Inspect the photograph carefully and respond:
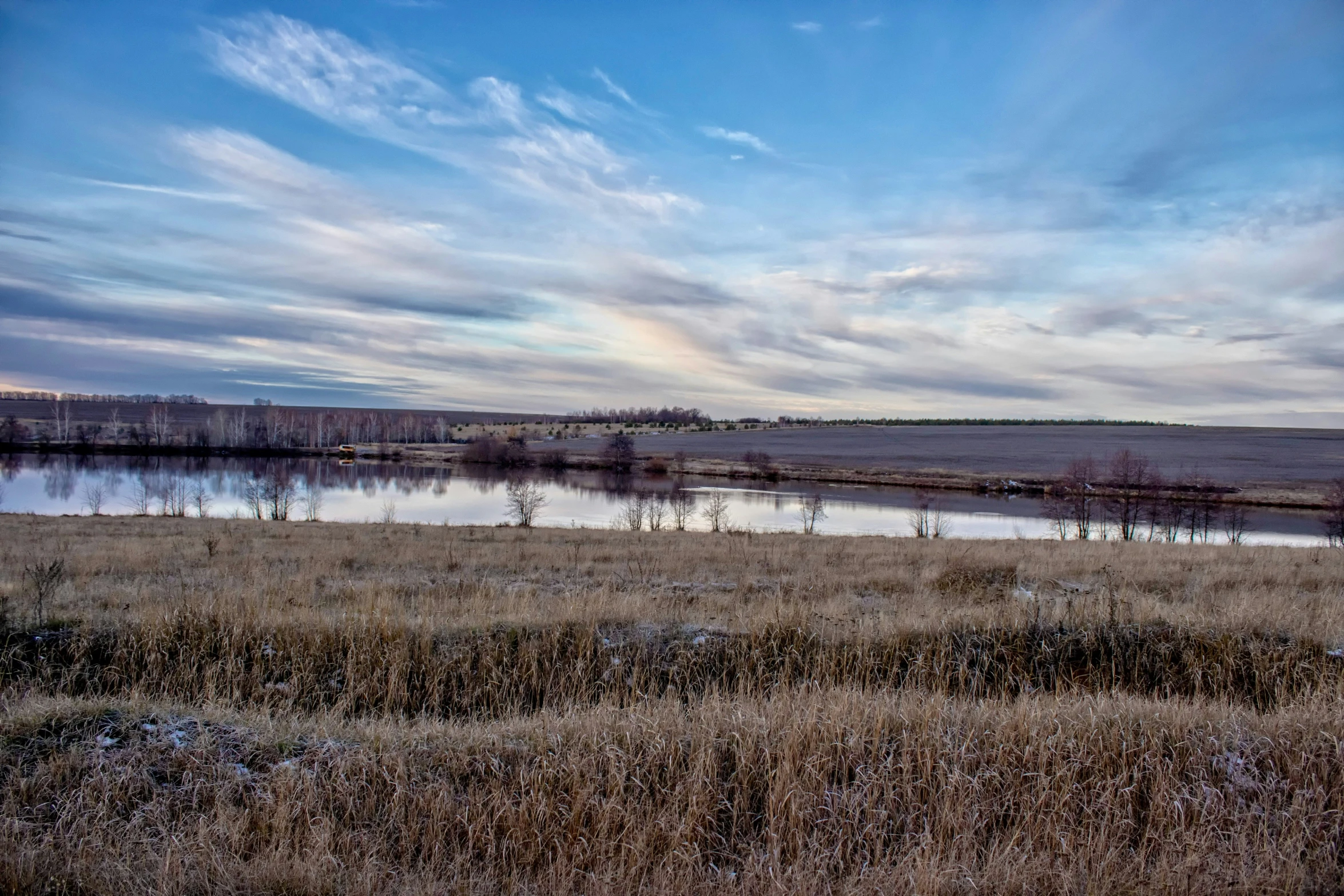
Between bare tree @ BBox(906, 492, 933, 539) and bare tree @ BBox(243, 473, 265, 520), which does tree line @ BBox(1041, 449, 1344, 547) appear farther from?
bare tree @ BBox(243, 473, 265, 520)

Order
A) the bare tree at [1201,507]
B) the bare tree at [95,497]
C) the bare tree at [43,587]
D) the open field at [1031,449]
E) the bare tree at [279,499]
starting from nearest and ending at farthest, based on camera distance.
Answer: the bare tree at [43,587] → the bare tree at [279,499] → the bare tree at [95,497] → the bare tree at [1201,507] → the open field at [1031,449]

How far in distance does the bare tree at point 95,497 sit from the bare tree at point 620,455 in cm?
4889

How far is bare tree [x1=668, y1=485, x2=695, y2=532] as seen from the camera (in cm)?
4303

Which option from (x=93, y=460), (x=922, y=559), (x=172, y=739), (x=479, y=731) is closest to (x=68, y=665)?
(x=172, y=739)

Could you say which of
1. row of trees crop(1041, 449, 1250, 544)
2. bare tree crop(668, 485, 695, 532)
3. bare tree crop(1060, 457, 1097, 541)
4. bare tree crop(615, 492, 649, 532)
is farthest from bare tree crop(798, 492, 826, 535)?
bare tree crop(1060, 457, 1097, 541)

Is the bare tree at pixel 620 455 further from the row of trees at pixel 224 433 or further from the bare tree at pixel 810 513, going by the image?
the row of trees at pixel 224 433

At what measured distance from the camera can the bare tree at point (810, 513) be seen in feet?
137

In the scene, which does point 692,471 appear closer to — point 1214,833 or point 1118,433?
point 1214,833

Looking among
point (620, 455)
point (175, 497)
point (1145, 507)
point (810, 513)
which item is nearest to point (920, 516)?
point (810, 513)

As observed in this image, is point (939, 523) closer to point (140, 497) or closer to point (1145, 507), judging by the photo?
point (1145, 507)

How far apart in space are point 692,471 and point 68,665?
80.0m

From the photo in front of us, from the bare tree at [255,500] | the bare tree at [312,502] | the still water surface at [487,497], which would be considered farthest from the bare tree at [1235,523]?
the bare tree at [255,500]

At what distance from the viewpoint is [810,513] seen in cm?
5022

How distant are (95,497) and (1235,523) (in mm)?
78493
